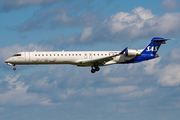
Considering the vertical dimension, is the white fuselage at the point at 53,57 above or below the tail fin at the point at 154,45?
below

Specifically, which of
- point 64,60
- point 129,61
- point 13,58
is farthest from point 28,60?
point 129,61

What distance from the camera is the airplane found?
176 feet

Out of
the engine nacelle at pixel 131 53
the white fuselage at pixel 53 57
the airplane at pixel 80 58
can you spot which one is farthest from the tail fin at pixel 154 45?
the white fuselage at pixel 53 57

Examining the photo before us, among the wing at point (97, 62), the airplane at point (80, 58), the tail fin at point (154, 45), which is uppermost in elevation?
the tail fin at point (154, 45)

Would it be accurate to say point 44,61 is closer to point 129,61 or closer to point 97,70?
point 97,70

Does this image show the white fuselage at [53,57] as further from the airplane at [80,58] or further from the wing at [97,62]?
the wing at [97,62]

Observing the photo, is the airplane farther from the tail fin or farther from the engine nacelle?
the tail fin

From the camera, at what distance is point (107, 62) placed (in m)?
55.8

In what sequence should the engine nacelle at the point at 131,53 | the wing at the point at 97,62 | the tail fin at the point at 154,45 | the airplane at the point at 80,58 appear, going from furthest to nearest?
the tail fin at the point at 154,45, the engine nacelle at the point at 131,53, the airplane at the point at 80,58, the wing at the point at 97,62

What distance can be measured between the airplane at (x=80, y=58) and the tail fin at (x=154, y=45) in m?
1.19

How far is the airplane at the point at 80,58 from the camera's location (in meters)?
53.7

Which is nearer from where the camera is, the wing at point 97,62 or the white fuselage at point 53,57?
the wing at point 97,62

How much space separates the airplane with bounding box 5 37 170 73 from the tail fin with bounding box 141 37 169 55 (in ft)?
3.91

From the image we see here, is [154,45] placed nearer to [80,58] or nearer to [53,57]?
[80,58]
